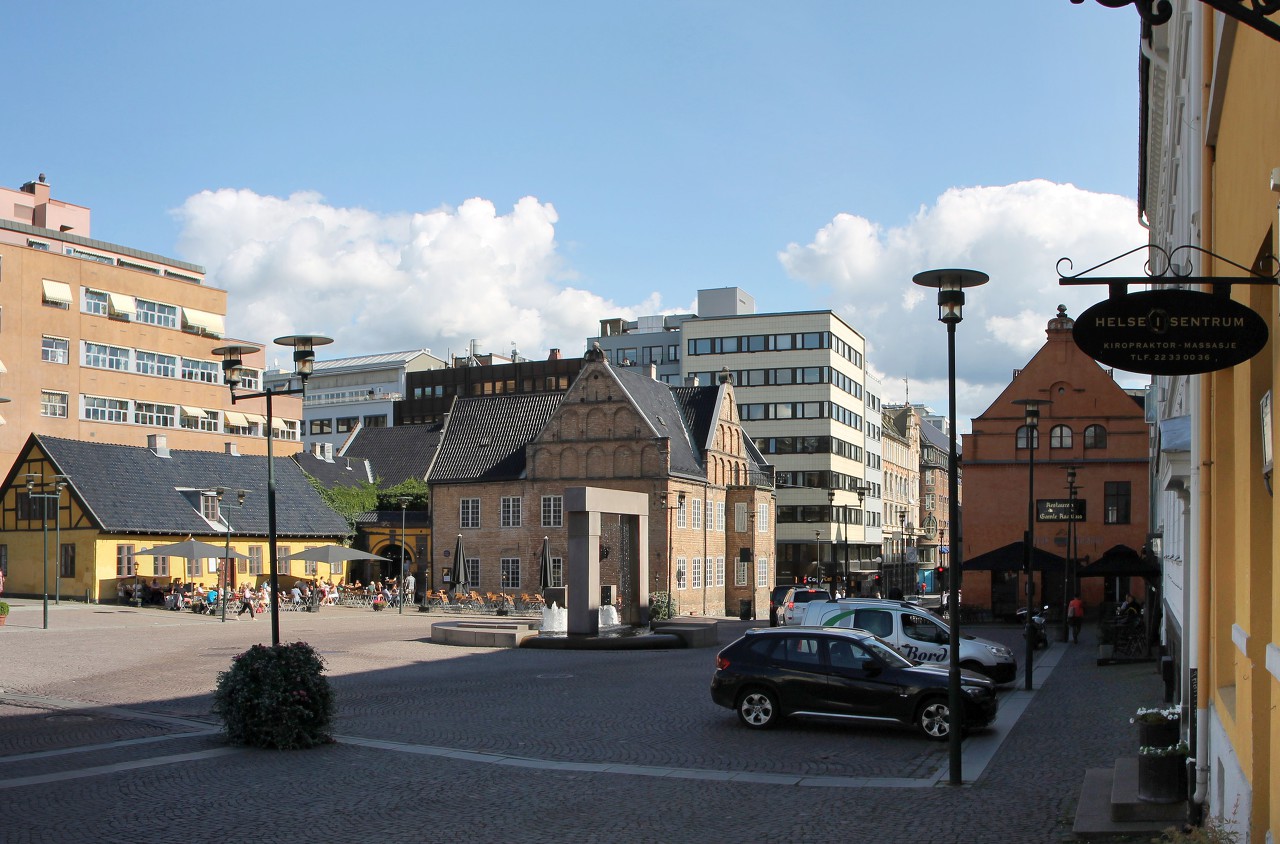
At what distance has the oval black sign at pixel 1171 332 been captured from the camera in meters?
6.30

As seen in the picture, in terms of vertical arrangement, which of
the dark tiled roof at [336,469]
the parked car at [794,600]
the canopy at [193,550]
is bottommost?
the parked car at [794,600]

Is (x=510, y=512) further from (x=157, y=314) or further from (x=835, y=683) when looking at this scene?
(x=835, y=683)

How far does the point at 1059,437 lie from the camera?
5647cm

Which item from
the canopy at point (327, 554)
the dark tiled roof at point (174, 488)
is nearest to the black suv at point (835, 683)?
the canopy at point (327, 554)

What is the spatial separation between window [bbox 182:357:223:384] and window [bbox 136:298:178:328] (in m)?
2.36

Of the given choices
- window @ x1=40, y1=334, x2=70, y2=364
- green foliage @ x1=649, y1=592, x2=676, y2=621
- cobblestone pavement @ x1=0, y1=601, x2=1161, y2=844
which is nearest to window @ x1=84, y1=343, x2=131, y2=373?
window @ x1=40, y1=334, x2=70, y2=364

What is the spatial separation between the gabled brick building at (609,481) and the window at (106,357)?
18308 millimetres

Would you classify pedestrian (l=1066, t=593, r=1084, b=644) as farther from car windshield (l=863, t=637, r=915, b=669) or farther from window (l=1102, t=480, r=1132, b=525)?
car windshield (l=863, t=637, r=915, b=669)

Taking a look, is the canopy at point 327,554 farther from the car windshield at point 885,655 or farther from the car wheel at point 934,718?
the car wheel at point 934,718

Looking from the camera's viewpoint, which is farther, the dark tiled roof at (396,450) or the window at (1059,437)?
the dark tiled roof at (396,450)

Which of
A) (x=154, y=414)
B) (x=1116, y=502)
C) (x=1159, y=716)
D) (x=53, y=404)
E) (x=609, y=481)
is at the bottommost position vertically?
(x=1159, y=716)

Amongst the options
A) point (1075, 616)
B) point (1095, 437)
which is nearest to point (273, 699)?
point (1075, 616)

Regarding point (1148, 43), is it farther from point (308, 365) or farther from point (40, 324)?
point (40, 324)

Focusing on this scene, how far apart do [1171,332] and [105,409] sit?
68938mm
